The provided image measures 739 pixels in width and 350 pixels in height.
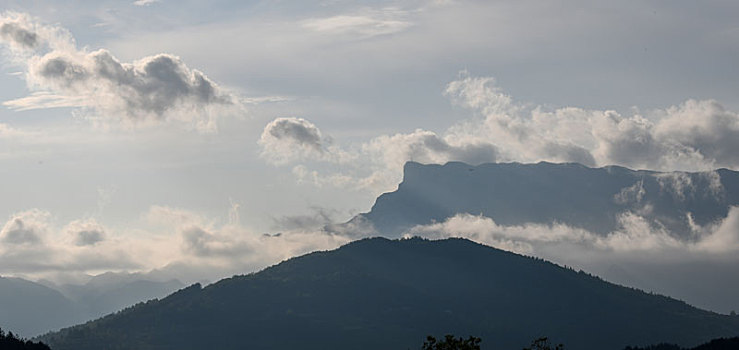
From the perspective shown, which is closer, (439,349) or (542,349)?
(439,349)

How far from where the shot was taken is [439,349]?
170m

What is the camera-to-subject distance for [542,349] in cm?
18950

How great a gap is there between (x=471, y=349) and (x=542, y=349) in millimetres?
24624

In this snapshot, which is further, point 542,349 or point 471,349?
point 542,349

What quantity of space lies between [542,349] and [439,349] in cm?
2944

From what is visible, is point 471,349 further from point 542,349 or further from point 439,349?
point 542,349

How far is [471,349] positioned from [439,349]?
587cm

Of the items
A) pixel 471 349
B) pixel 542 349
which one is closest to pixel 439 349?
pixel 471 349

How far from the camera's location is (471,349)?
17100 centimetres
